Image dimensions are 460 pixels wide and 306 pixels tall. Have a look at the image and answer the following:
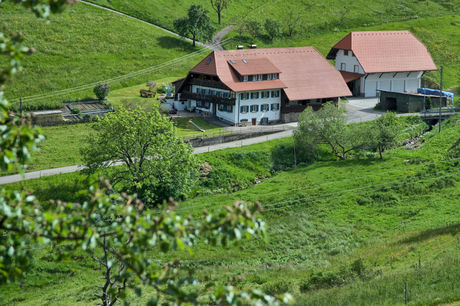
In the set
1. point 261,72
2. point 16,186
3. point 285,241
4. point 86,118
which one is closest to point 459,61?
point 261,72

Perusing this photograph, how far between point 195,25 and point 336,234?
67236 millimetres

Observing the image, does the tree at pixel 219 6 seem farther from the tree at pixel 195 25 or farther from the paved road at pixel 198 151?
the paved road at pixel 198 151

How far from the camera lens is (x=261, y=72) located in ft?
256

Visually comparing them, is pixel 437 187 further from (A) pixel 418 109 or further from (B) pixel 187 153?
(A) pixel 418 109

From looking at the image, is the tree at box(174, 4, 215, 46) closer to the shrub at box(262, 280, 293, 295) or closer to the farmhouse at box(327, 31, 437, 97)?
the farmhouse at box(327, 31, 437, 97)

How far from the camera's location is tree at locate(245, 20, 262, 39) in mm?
113312

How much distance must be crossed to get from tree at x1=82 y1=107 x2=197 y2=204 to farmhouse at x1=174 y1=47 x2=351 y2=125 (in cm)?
2114

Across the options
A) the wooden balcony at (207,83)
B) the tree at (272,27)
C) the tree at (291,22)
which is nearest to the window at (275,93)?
the wooden balcony at (207,83)

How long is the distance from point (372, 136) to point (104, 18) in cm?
6037

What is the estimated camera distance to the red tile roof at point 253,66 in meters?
77.6

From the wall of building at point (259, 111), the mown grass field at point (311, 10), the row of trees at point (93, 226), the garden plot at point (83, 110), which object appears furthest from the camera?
the mown grass field at point (311, 10)

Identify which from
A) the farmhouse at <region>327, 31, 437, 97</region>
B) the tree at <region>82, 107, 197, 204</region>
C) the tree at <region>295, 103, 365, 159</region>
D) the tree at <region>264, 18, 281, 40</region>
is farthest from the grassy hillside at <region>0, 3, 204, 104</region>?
the tree at <region>295, 103, 365, 159</region>

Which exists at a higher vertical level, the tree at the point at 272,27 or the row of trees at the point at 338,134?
the tree at the point at 272,27

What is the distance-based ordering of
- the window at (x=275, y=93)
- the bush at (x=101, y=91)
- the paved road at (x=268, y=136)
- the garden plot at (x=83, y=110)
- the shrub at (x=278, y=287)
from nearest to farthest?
the shrub at (x=278, y=287), the paved road at (x=268, y=136), the garden plot at (x=83, y=110), the window at (x=275, y=93), the bush at (x=101, y=91)
